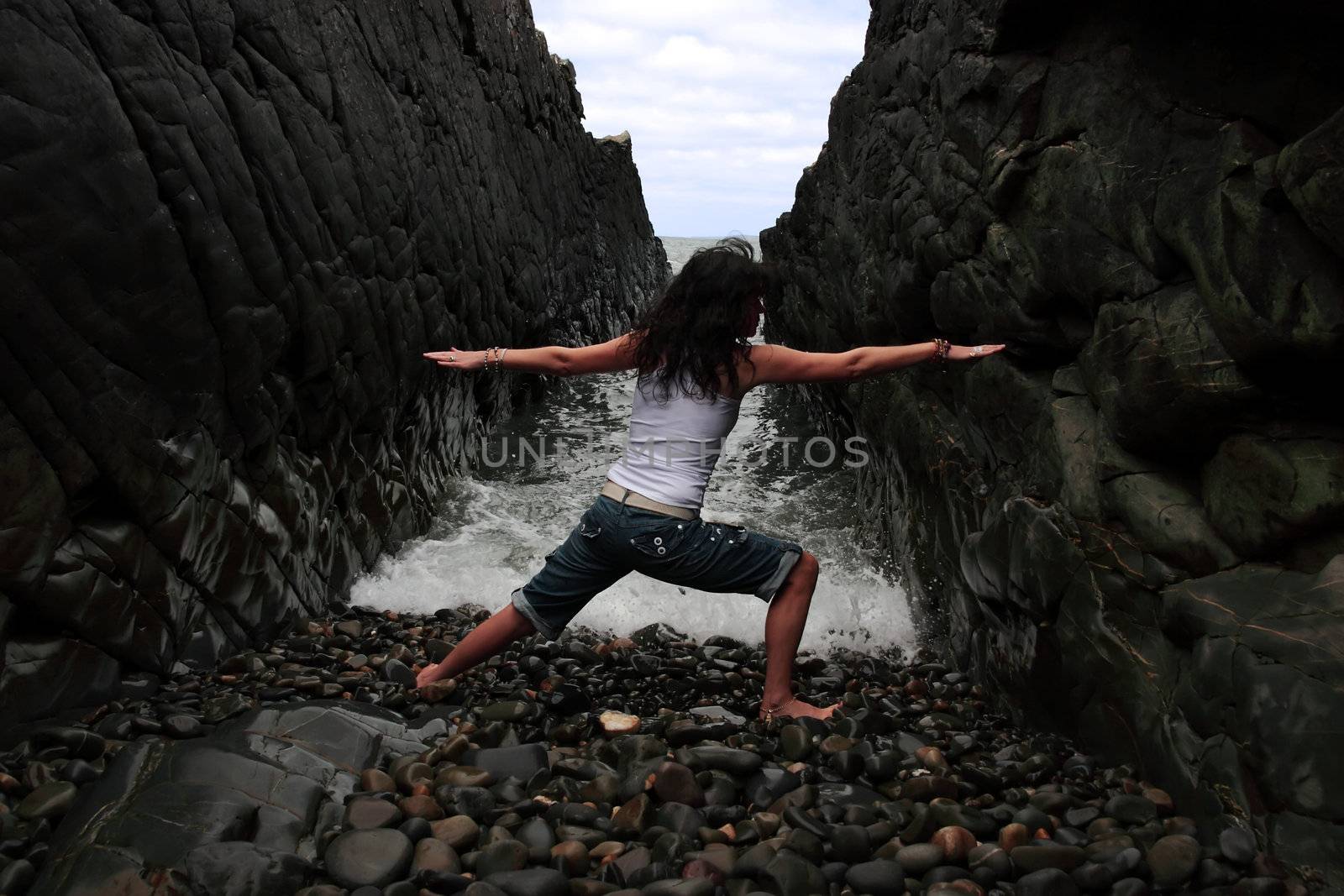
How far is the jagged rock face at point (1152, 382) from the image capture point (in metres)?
2.79

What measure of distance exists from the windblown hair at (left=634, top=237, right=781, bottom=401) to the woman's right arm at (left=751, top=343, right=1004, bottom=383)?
0.13 metres

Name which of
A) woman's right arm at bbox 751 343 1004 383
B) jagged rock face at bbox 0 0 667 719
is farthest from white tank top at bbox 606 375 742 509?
jagged rock face at bbox 0 0 667 719

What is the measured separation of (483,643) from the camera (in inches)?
170

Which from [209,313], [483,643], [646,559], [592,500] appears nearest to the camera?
[646,559]

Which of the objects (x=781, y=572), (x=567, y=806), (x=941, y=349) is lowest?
(x=567, y=806)

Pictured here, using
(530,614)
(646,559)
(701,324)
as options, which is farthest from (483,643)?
(701,324)

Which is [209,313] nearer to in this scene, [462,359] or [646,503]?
[462,359]

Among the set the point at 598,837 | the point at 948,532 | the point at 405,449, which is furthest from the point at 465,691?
the point at 405,449

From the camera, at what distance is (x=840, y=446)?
10.8 m

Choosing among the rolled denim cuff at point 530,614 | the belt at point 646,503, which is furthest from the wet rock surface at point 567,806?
the belt at point 646,503

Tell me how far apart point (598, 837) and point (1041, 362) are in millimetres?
3092

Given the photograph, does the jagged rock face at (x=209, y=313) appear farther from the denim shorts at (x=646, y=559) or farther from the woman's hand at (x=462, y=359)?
the denim shorts at (x=646, y=559)

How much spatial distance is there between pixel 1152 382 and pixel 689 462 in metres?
1.80

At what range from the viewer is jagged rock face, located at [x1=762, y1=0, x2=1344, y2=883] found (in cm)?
279
